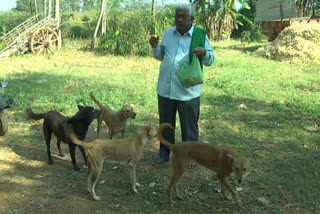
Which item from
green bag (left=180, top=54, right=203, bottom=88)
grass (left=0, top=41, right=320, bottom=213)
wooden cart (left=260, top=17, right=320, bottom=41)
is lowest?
grass (left=0, top=41, right=320, bottom=213)

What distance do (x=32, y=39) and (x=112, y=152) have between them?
12.1m

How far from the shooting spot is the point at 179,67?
424 cm

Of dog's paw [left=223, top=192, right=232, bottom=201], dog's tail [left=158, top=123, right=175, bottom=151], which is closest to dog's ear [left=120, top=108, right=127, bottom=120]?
dog's tail [left=158, top=123, right=175, bottom=151]

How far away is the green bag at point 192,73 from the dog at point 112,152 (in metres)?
0.80

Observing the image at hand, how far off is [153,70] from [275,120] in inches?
231

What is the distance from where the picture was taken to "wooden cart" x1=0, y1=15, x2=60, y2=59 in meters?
14.2

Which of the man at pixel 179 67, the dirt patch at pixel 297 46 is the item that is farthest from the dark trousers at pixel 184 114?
the dirt patch at pixel 297 46

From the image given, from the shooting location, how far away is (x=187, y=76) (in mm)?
4039

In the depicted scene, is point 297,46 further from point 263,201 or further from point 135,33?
point 263,201

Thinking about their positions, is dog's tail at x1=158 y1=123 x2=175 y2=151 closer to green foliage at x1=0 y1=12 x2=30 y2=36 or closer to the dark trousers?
the dark trousers

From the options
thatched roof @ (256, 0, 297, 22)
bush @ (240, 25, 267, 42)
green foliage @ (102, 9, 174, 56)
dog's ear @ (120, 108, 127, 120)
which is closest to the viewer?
dog's ear @ (120, 108, 127, 120)

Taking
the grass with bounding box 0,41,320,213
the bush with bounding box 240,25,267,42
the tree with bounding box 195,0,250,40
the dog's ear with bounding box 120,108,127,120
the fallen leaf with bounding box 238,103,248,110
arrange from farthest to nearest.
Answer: the bush with bounding box 240,25,267,42 → the tree with bounding box 195,0,250,40 → the fallen leaf with bounding box 238,103,248,110 → the dog's ear with bounding box 120,108,127,120 → the grass with bounding box 0,41,320,213

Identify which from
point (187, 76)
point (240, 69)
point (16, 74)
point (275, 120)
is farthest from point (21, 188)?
point (240, 69)

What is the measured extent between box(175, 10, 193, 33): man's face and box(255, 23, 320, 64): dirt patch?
32.1ft
